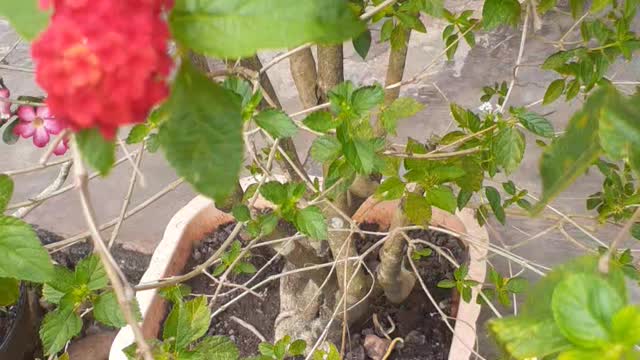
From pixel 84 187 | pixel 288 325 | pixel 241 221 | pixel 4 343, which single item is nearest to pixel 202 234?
pixel 288 325

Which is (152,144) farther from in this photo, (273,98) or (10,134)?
(10,134)

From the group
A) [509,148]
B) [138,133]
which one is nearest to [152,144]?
[138,133]

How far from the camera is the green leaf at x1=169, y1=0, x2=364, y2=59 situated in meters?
0.28

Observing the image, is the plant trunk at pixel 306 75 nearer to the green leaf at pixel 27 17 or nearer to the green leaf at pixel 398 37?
the green leaf at pixel 398 37

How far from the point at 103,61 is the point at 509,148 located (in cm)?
57

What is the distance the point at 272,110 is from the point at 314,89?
407mm

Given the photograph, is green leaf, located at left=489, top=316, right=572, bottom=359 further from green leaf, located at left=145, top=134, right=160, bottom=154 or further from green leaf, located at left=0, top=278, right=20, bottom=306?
green leaf, located at left=0, top=278, right=20, bottom=306

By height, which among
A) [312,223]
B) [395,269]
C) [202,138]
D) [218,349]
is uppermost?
[202,138]

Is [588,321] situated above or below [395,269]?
above

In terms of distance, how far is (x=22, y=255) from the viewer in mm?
511

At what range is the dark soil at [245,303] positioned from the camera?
1219 millimetres

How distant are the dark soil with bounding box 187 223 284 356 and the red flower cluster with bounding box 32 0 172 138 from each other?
0.99 metres

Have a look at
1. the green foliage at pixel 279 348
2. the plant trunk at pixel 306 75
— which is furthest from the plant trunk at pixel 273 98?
the green foliage at pixel 279 348

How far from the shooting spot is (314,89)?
1.00 m
